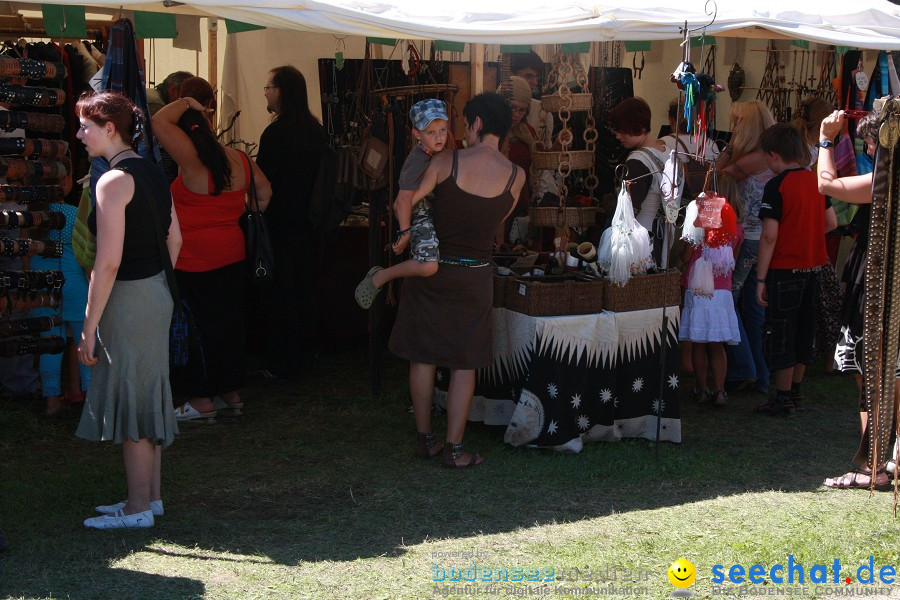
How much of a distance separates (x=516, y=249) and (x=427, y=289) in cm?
120

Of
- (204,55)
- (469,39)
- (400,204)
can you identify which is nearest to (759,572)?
(400,204)

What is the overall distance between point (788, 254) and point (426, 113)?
7.42ft

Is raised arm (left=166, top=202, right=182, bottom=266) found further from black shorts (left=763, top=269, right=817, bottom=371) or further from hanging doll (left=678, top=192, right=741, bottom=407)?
black shorts (left=763, top=269, right=817, bottom=371)

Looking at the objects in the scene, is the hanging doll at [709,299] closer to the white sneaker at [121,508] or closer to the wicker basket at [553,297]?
the wicker basket at [553,297]

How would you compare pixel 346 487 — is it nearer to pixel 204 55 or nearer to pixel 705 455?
pixel 705 455

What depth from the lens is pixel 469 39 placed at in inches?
179

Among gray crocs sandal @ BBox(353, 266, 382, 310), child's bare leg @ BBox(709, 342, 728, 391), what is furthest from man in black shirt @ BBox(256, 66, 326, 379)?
child's bare leg @ BBox(709, 342, 728, 391)

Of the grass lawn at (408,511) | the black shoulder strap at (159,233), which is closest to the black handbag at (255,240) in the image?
the grass lawn at (408,511)

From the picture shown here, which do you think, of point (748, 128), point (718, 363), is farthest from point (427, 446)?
point (748, 128)

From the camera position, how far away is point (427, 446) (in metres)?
4.90

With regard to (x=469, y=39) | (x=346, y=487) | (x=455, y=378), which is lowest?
(x=346, y=487)

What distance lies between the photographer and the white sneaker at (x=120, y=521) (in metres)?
3.88

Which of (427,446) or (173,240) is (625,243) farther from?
(173,240)

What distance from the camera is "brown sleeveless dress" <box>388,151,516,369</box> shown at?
15.2ft
